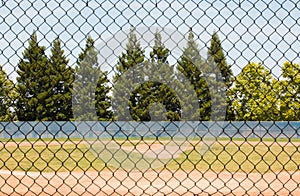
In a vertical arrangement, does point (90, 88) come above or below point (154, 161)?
above

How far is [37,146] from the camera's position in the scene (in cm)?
1909

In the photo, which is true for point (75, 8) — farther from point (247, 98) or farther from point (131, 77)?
point (131, 77)

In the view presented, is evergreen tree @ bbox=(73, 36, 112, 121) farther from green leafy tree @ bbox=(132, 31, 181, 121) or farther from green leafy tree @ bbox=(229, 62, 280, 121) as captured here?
green leafy tree @ bbox=(229, 62, 280, 121)

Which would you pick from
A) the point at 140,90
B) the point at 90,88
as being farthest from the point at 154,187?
the point at 90,88

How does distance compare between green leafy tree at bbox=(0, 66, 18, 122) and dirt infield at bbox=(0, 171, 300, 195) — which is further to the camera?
green leafy tree at bbox=(0, 66, 18, 122)

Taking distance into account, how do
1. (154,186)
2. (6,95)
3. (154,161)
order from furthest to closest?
(154,161) → (6,95) → (154,186)

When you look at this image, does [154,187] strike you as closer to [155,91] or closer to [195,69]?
[195,69]

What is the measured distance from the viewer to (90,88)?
1403 centimetres

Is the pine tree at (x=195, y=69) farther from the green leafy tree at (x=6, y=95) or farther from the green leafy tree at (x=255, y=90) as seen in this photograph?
the green leafy tree at (x=6, y=95)

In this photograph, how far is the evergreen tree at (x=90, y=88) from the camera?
9.11 meters

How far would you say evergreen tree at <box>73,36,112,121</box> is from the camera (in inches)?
359

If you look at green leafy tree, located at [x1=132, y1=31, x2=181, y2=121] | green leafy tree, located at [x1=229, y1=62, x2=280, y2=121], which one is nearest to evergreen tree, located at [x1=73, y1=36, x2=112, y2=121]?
green leafy tree, located at [x1=132, y1=31, x2=181, y2=121]

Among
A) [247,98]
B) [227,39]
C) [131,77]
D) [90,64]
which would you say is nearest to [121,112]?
[131,77]

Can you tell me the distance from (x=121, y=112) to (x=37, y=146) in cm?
617
